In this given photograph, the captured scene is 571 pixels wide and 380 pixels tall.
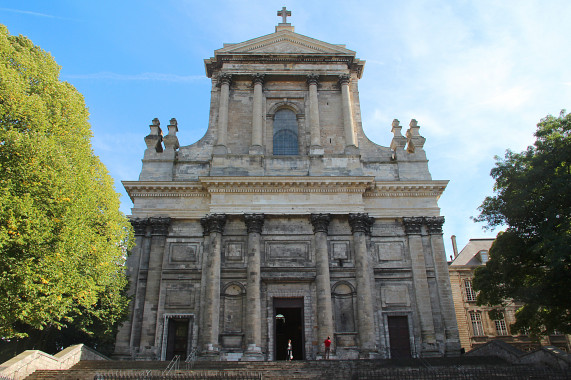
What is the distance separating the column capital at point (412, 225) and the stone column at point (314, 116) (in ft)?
18.2

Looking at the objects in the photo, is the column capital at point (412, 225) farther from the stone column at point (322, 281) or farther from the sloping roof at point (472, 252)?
the sloping roof at point (472, 252)

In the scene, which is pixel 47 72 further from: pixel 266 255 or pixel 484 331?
pixel 484 331

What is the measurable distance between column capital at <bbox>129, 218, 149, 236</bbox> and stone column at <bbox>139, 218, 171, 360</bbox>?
280 millimetres

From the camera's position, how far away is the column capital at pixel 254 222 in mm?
20844

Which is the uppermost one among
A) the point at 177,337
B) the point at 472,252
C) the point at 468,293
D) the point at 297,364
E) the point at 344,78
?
the point at 344,78

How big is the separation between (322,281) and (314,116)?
9082 millimetres

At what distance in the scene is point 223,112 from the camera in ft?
78.9

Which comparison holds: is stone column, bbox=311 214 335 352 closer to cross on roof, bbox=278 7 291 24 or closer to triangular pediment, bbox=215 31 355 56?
triangular pediment, bbox=215 31 355 56

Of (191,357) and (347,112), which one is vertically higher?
(347,112)

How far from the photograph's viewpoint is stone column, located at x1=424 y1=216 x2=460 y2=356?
19.5m

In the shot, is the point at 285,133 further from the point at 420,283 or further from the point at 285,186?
the point at 420,283

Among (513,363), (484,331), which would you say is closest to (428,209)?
(513,363)

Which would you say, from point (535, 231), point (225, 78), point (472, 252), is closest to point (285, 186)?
point (225, 78)

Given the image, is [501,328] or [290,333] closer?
[290,333]
